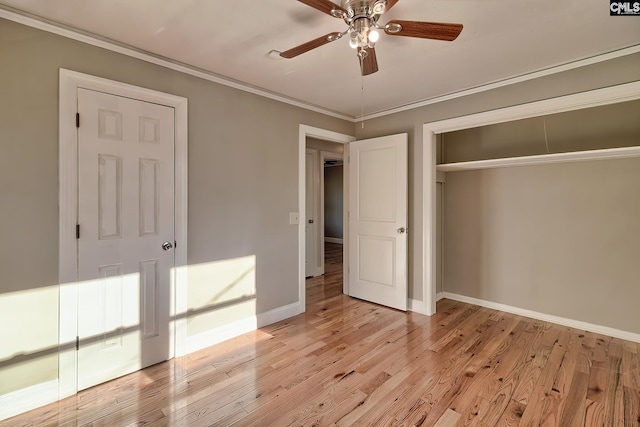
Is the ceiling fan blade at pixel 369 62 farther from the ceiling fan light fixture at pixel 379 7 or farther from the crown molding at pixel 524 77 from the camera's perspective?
the crown molding at pixel 524 77

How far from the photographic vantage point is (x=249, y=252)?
123 inches

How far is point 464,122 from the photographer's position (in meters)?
3.24

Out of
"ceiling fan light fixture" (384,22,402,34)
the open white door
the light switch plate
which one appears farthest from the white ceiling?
the light switch plate

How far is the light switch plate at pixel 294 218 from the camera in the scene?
349cm

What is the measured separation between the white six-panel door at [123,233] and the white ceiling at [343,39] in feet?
1.72

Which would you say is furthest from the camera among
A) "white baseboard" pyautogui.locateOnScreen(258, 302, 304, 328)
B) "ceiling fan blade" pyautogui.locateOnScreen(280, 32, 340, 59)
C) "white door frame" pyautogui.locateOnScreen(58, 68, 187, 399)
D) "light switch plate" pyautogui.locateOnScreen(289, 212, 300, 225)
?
"light switch plate" pyautogui.locateOnScreen(289, 212, 300, 225)

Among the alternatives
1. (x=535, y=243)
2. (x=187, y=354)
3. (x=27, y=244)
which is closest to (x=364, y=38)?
(x=27, y=244)

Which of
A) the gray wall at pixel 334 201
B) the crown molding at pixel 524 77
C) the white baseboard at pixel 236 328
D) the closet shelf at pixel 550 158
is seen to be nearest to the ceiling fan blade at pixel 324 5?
the crown molding at pixel 524 77

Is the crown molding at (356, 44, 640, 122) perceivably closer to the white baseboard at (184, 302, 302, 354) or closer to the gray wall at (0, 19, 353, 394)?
the gray wall at (0, 19, 353, 394)

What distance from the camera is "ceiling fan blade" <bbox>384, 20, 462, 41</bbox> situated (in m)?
1.60

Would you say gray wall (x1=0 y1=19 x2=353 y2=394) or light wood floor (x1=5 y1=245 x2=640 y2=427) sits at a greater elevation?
gray wall (x1=0 y1=19 x2=353 y2=394)

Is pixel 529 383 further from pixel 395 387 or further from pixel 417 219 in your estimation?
pixel 417 219

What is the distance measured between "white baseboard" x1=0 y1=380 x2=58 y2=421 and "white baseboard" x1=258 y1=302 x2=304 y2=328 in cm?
166

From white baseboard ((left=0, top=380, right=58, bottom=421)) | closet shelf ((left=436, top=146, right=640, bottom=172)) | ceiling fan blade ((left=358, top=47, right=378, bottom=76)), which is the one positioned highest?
ceiling fan blade ((left=358, top=47, right=378, bottom=76))
